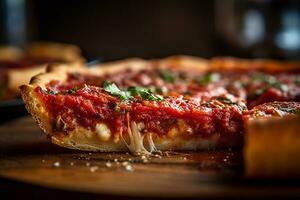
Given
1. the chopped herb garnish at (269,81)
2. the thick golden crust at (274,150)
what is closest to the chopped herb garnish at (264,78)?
the chopped herb garnish at (269,81)

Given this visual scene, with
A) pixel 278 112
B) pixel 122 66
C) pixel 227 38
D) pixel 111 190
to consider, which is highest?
pixel 227 38

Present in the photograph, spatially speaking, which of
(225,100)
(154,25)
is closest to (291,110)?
(225,100)

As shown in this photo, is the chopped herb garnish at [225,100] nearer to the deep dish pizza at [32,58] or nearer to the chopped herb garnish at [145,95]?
the chopped herb garnish at [145,95]

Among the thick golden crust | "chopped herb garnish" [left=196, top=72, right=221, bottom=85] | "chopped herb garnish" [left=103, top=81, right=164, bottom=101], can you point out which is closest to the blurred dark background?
"chopped herb garnish" [left=196, top=72, right=221, bottom=85]

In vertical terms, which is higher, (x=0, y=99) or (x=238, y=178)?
(x=0, y=99)

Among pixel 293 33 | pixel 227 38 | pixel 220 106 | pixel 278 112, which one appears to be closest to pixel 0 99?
pixel 220 106

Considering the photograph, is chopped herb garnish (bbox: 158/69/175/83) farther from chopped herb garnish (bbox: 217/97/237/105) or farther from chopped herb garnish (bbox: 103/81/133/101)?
chopped herb garnish (bbox: 103/81/133/101)

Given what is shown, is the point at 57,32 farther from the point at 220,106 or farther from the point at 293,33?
the point at 220,106
